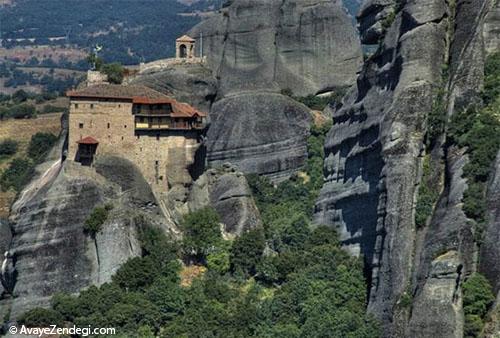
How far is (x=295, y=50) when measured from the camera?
95812 millimetres

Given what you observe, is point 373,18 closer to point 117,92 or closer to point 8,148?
point 117,92

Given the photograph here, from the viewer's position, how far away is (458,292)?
213 feet

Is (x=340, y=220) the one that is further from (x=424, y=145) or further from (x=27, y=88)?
(x=27, y=88)

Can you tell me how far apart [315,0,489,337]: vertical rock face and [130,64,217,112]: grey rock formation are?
367 inches

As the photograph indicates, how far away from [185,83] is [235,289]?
1518 cm

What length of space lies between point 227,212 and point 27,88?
119285mm

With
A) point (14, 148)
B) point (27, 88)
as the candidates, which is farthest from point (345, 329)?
point (27, 88)

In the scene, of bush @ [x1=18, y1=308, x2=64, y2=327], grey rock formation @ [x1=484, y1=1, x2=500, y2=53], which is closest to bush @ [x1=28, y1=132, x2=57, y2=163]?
bush @ [x1=18, y1=308, x2=64, y2=327]

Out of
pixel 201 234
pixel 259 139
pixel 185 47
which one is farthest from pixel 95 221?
pixel 185 47

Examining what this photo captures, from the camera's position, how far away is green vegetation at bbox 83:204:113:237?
80.1 m

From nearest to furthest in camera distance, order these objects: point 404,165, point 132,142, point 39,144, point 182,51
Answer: point 404,165 → point 132,142 → point 182,51 → point 39,144

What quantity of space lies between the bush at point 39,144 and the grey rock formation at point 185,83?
8704 millimetres

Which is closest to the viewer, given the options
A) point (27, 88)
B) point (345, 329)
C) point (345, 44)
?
point (345, 329)

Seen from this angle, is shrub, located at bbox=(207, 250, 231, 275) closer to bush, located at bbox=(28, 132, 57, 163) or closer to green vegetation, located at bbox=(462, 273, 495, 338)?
green vegetation, located at bbox=(462, 273, 495, 338)
